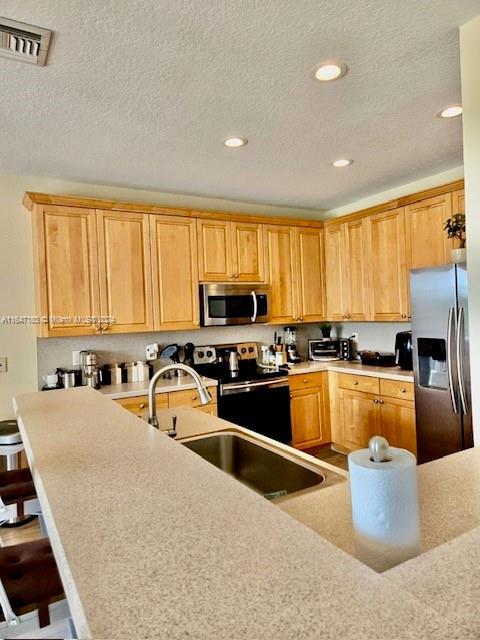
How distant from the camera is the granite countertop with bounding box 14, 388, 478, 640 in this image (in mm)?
488

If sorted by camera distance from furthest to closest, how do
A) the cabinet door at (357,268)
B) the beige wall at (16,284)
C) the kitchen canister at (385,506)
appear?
the cabinet door at (357,268) → the beige wall at (16,284) → the kitchen canister at (385,506)

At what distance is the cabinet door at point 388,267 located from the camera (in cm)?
376

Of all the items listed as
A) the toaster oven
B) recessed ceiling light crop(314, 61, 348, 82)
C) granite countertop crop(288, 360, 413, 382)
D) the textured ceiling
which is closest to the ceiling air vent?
the textured ceiling

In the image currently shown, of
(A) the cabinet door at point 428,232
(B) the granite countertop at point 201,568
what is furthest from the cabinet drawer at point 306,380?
(B) the granite countertop at point 201,568

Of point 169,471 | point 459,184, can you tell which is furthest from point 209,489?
point 459,184

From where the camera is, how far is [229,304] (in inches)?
153

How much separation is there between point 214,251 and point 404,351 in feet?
6.52

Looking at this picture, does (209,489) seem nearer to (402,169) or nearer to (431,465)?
(431,465)

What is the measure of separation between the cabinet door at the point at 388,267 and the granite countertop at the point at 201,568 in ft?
10.5

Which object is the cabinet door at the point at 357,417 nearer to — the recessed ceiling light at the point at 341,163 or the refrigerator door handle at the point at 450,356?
the refrigerator door handle at the point at 450,356

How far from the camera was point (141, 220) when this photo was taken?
3555 millimetres

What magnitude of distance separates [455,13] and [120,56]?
4.60 ft

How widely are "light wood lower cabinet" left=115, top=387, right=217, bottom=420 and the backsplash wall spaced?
66 cm

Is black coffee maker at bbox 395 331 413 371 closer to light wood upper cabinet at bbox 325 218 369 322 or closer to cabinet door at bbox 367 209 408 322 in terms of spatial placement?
cabinet door at bbox 367 209 408 322
